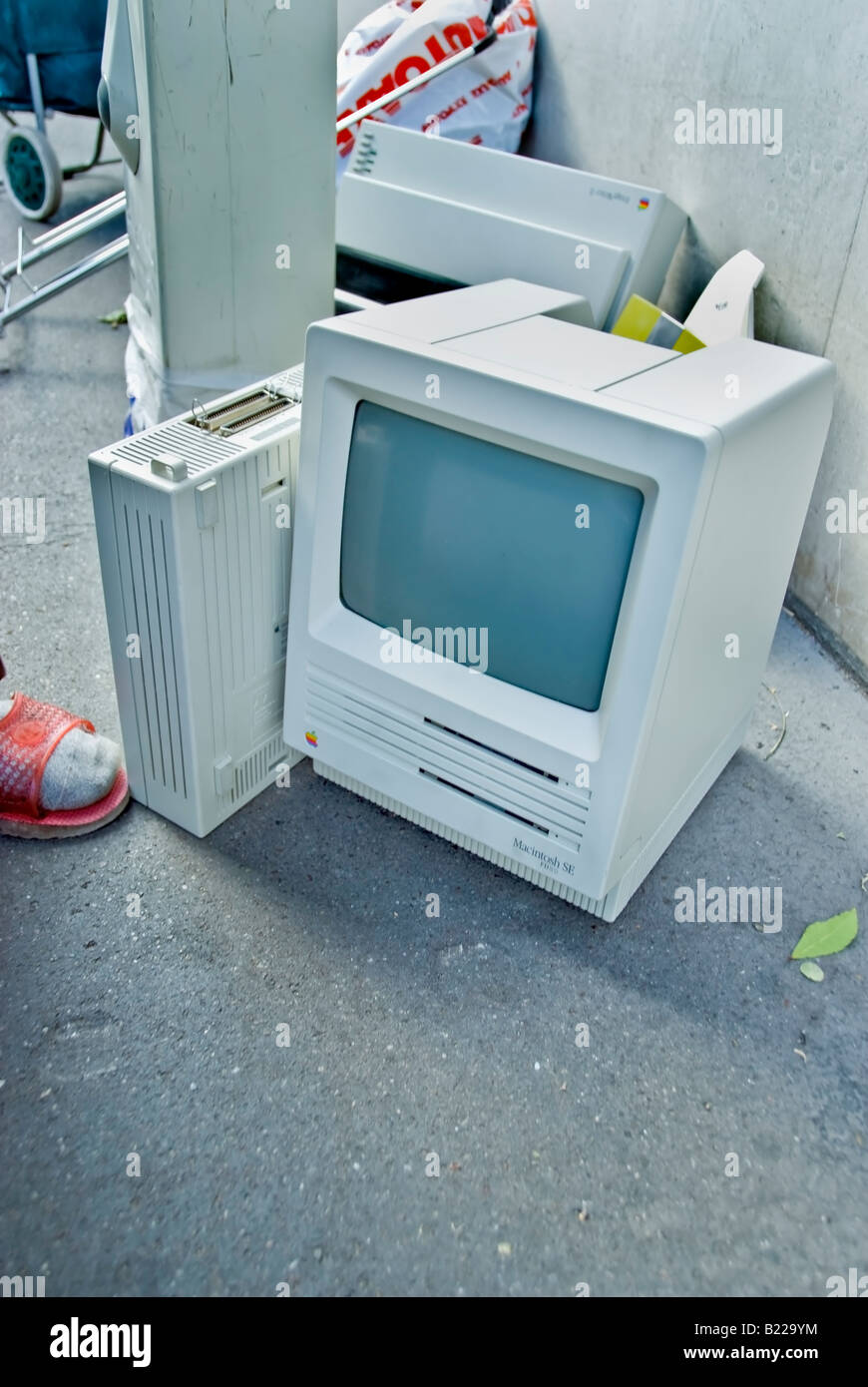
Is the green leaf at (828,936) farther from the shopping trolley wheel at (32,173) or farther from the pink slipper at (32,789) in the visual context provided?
the shopping trolley wheel at (32,173)

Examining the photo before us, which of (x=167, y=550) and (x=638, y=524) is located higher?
(x=638, y=524)

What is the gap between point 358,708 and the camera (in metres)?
1.23

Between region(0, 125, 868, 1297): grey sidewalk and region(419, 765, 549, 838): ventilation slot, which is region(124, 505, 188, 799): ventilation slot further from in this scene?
region(419, 765, 549, 838): ventilation slot

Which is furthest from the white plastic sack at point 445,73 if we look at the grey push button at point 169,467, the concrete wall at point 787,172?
the grey push button at point 169,467

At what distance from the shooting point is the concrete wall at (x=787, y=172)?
1584 mm

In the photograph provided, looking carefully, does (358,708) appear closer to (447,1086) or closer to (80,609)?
(447,1086)

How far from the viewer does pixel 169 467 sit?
104 cm

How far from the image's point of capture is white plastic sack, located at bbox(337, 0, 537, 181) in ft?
7.65

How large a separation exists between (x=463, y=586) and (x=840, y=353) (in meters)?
0.93

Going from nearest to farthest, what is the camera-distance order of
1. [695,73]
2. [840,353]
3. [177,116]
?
[177,116] → [840,353] → [695,73]

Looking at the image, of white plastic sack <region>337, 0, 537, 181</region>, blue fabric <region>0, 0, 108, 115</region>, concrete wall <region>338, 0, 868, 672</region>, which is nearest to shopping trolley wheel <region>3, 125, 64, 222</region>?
blue fabric <region>0, 0, 108, 115</region>

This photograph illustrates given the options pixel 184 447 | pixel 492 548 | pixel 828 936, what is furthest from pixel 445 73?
pixel 828 936

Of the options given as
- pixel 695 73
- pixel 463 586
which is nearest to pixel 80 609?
pixel 463 586

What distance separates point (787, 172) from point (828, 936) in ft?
4.19
